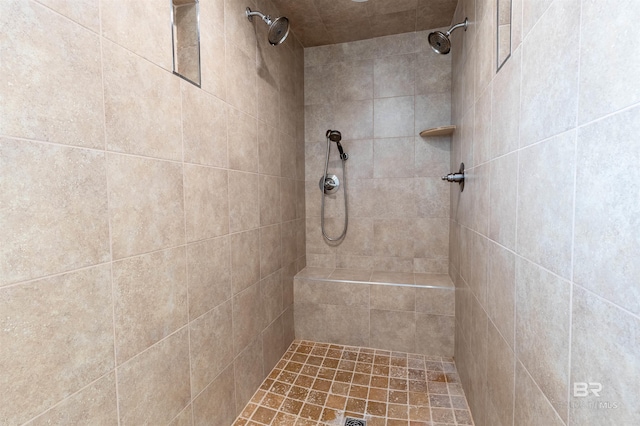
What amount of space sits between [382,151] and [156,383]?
2228 millimetres

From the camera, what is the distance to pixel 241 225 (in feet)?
5.38

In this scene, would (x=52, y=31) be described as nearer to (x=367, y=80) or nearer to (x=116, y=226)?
(x=116, y=226)

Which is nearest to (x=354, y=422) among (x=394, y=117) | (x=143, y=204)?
(x=143, y=204)

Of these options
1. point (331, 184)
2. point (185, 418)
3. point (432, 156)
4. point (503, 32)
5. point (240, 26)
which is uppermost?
point (240, 26)

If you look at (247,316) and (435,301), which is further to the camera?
(435,301)

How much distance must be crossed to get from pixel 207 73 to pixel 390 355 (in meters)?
2.20

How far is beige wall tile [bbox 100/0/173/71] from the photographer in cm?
90

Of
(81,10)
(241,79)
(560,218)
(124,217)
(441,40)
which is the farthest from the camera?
(441,40)

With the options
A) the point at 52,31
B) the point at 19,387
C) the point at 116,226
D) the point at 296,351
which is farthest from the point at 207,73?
the point at 296,351

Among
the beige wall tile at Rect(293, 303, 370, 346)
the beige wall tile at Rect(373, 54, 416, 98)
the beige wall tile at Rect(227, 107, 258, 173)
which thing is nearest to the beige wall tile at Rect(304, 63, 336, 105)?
the beige wall tile at Rect(373, 54, 416, 98)

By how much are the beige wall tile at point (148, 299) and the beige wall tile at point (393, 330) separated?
153 centimetres

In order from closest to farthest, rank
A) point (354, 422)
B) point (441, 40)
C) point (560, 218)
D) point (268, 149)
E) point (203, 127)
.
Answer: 1. point (560, 218)
2. point (203, 127)
3. point (354, 422)
4. point (441, 40)
5. point (268, 149)

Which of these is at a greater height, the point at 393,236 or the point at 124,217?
the point at 124,217

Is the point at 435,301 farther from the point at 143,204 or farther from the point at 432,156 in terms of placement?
the point at 143,204
